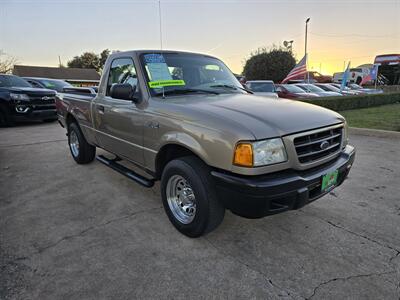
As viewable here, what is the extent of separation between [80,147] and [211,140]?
3.61m

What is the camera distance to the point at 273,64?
30.5 meters

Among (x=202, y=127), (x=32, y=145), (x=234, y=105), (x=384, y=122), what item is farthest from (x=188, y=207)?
(x=384, y=122)

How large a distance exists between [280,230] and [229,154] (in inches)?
49.9

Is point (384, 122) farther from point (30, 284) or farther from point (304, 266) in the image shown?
point (30, 284)

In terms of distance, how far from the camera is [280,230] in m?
3.01

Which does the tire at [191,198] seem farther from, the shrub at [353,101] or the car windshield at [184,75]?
the shrub at [353,101]

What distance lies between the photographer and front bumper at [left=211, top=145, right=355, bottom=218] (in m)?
2.19

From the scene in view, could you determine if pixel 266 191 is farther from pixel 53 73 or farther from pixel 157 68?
pixel 53 73

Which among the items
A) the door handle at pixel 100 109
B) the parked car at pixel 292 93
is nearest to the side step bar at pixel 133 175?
the door handle at pixel 100 109

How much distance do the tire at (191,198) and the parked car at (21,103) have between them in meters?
8.82

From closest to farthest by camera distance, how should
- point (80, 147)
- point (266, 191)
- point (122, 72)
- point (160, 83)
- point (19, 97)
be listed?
1. point (266, 191)
2. point (160, 83)
3. point (122, 72)
4. point (80, 147)
5. point (19, 97)

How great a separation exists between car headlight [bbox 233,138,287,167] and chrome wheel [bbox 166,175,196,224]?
83 cm

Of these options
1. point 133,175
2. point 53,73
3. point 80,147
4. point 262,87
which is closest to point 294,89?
point 262,87

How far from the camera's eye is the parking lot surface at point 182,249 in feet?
7.20
